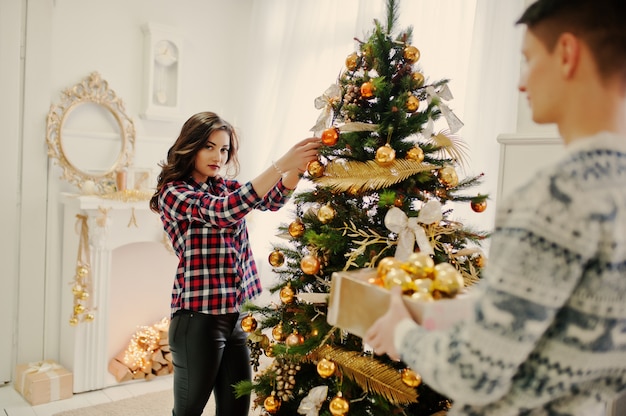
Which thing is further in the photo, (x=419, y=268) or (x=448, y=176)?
(x=448, y=176)

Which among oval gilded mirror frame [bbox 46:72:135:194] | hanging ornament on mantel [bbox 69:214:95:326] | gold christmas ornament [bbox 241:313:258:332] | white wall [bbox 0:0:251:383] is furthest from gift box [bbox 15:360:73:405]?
gold christmas ornament [bbox 241:313:258:332]

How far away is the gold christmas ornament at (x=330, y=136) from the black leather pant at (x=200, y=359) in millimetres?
805

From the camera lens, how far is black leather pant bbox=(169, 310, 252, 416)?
1858 mm

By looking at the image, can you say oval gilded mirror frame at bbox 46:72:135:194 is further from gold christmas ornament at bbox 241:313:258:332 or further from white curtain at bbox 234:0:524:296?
gold christmas ornament at bbox 241:313:258:332

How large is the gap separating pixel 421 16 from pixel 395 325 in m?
2.11

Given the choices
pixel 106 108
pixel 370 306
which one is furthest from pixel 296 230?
pixel 106 108

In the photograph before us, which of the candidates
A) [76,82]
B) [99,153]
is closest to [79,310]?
[99,153]

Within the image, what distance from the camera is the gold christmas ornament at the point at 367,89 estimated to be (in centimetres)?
142

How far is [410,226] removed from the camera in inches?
52.5

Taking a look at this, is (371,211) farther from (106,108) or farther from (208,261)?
(106,108)

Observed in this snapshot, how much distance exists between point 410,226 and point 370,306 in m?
0.44

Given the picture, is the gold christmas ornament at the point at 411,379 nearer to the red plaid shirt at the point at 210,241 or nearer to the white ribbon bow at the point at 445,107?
the white ribbon bow at the point at 445,107

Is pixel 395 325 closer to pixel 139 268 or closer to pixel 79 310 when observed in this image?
pixel 79 310

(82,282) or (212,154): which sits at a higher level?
(212,154)
